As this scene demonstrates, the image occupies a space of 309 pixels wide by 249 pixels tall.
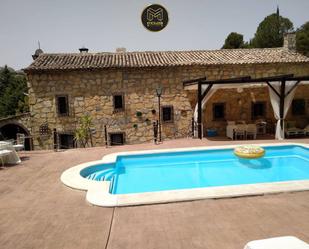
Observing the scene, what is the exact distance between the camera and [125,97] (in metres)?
13.8

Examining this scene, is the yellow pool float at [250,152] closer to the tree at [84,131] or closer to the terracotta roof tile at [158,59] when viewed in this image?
the terracotta roof tile at [158,59]

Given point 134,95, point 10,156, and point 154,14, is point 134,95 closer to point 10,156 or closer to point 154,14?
point 154,14

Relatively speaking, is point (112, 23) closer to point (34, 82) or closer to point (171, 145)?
point (34, 82)

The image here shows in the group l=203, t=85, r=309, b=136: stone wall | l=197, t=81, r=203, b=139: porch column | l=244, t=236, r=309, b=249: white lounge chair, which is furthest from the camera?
l=203, t=85, r=309, b=136: stone wall

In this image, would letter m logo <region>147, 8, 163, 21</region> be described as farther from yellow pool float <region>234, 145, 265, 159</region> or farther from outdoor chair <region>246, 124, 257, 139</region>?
yellow pool float <region>234, 145, 265, 159</region>

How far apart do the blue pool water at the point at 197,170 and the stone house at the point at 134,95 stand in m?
4.86

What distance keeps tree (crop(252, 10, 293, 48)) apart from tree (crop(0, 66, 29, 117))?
32.8 metres

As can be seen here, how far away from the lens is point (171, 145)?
35.1ft

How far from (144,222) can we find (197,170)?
458 centimetres

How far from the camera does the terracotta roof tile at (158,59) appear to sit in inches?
531

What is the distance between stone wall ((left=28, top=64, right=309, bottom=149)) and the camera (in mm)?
13531

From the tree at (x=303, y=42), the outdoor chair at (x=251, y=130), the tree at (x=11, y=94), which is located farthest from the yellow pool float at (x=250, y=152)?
the tree at (x=11, y=94)

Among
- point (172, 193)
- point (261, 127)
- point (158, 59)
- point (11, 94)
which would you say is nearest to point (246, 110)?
point (261, 127)

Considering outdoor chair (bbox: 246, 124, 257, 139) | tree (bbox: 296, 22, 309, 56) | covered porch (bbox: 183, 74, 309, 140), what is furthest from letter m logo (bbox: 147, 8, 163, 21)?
tree (bbox: 296, 22, 309, 56)
